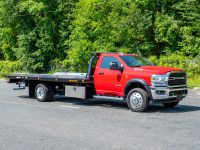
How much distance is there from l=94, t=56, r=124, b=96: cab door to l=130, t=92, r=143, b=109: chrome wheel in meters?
0.70

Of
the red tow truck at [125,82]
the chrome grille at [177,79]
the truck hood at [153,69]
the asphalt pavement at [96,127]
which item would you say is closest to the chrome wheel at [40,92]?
the red tow truck at [125,82]

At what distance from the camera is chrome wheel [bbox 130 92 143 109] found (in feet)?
46.5

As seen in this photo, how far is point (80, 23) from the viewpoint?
39.4 meters

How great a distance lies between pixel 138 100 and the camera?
1423 cm

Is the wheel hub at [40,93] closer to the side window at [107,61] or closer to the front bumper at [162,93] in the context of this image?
the side window at [107,61]

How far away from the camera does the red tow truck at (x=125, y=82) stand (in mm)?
14055

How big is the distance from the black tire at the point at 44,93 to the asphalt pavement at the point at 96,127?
3.05ft

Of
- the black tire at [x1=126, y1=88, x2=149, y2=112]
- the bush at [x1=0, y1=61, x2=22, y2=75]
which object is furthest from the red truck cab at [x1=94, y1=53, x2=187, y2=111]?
the bush at [x1=0, y1=61, x2=22, y2=75]

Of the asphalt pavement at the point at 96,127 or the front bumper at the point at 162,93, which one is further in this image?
the front bumper at the point at 162,93

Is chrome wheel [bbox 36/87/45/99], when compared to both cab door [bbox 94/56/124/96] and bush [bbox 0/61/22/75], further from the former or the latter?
bush [bbox 0/61/22/75]

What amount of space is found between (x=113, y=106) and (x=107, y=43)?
21891 millimetres

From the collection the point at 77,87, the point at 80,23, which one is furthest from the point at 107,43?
the point at 77,87

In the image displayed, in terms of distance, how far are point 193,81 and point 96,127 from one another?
19.0 m

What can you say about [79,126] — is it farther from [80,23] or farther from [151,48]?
[80,23]
